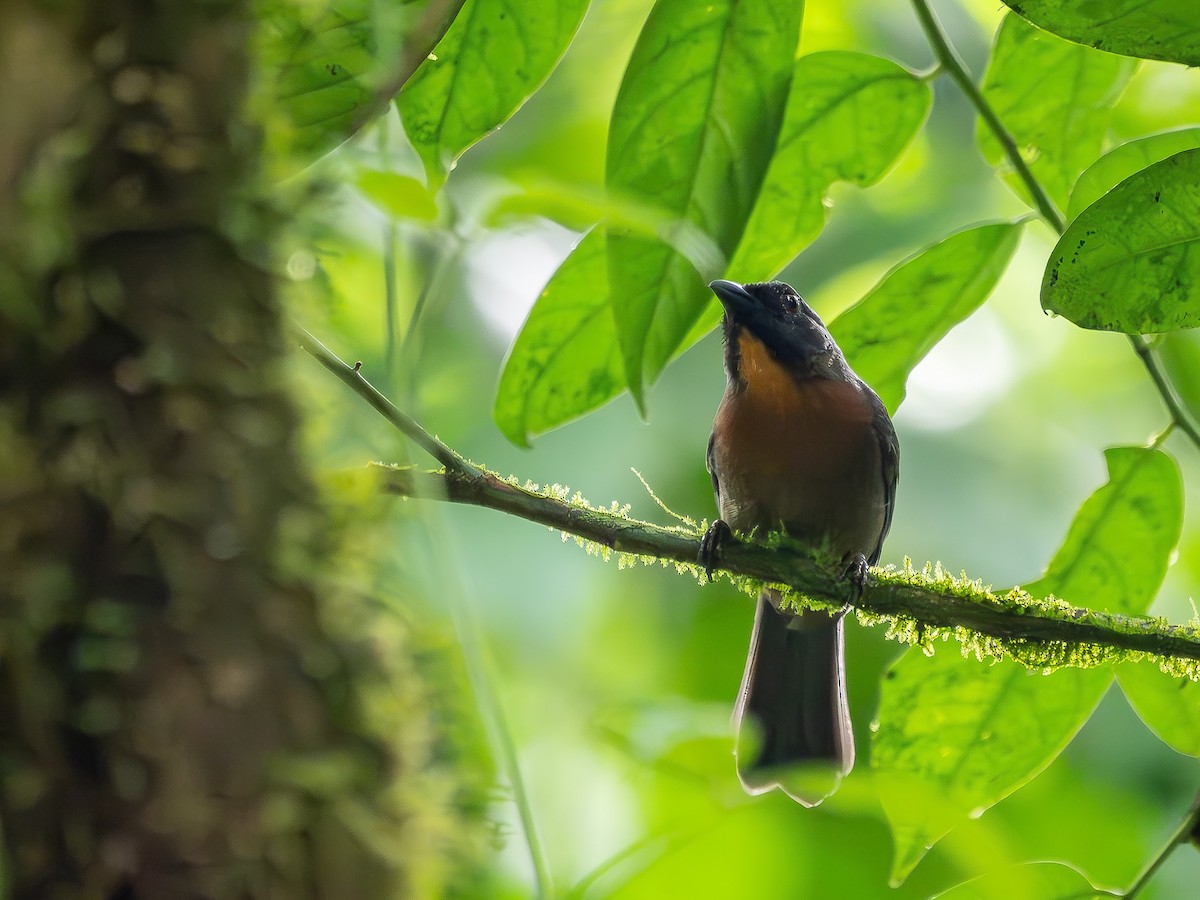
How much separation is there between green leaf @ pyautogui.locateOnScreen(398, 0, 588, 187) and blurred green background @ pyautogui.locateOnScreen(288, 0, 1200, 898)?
59 millimetres

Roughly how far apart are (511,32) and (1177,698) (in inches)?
66.0

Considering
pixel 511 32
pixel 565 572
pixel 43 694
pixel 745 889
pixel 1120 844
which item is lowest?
pixel 1120 844

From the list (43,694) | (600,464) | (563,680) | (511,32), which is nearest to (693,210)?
(511,32)

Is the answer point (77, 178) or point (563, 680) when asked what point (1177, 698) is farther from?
point (77, 178)

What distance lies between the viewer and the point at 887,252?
16.9 feet

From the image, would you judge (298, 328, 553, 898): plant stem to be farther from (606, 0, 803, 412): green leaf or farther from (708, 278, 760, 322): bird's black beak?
(708, 278, 760, 322): bird's black beak

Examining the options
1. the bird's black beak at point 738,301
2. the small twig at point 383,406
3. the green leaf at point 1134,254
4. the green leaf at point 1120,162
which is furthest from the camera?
the bird's black beak at point 738,301

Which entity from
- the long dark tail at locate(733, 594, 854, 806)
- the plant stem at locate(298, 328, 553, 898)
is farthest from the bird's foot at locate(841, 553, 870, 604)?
the long dark tail at locate(733, 594, 854, 806)

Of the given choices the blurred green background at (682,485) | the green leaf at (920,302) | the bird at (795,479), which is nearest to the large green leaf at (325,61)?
the blurred green background at (682,485)

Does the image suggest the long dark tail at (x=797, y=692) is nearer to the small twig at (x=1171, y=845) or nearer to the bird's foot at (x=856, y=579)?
the bird's foot at (x=856, y=579)

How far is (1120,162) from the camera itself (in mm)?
1936

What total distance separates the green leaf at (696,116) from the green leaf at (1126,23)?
0.43 m

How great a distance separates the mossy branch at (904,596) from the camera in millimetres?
1979

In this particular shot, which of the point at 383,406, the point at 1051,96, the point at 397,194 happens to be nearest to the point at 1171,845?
the point at 1051,96
